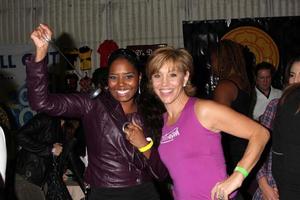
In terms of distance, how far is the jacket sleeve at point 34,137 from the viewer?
4.42 metres

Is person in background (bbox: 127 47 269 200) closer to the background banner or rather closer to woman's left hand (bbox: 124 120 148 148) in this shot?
woman's left hand (bbox: 124 120 148 148)

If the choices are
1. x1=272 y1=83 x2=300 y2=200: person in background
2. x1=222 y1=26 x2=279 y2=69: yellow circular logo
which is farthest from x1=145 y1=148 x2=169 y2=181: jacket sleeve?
x1=222 y1=26 x2=279 y2=69: yellow circular logo

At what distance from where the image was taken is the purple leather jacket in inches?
107

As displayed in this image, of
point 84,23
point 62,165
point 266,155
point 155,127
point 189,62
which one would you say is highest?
point 84,23

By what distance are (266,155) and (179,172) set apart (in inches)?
38.5

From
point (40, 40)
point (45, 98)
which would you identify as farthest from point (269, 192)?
point (40, 40)

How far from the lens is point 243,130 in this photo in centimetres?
224

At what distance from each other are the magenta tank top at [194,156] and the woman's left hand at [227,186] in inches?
3.1

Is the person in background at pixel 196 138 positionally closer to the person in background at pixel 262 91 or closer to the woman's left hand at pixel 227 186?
the woman's left hand at pixel 227 186

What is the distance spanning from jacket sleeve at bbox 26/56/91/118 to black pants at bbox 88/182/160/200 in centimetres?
51

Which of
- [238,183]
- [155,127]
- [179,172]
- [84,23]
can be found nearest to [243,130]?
[238,183]

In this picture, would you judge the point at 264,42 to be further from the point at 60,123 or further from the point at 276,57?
the point at 60,123

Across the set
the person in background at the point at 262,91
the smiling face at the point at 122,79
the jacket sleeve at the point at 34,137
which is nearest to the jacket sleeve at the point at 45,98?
the smiling face at the point at 122,79

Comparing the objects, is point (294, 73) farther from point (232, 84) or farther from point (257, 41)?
point (257, 41)
